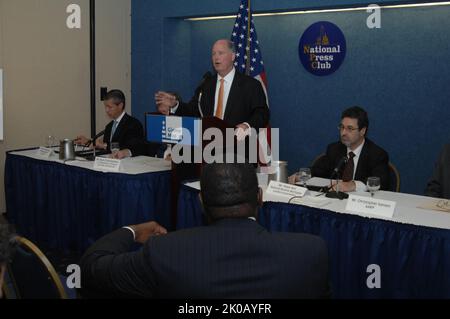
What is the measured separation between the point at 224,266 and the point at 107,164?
299 cm

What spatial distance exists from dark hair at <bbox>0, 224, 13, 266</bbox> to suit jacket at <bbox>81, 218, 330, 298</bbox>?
256 millimetres

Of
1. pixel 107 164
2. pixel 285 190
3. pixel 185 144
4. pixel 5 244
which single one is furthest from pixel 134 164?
pixel 5 244

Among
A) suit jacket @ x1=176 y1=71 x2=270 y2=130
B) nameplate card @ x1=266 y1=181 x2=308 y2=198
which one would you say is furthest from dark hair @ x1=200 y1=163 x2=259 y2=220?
suit jacket @ x1=176 y1=71 x2=270 y2=130

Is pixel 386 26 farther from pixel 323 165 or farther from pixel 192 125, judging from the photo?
pixel 192 125

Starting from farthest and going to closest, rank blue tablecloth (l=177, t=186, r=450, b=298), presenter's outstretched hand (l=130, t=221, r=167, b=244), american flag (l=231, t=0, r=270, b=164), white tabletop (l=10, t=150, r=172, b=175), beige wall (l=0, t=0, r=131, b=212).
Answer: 1. beige wall (l=0, t=0, r=131, b=212)
2. american flag (l=231, t=0, r=270, b=164)
3. white tabletop (l=10, t=150, r=172, b=175)
4. blue tablecloth (l=177, t=186, r=450, b=298)
5. presenter's outstretched hand (l=130, t=221, r=167, b=244)

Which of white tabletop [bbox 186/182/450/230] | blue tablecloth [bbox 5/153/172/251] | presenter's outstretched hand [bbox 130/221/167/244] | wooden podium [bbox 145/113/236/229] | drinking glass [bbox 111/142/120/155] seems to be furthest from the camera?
drinking glass [bbox 111/142/120/155]

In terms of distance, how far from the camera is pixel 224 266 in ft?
4.78

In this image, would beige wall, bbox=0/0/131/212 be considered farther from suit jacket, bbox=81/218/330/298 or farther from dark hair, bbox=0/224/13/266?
suit jacket, bbox=81/218/330/298

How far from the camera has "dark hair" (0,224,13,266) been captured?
1483mm

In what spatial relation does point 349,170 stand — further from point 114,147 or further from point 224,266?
point 224,266

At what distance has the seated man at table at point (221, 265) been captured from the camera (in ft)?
4.78

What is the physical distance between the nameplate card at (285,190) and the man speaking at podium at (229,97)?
0.89m

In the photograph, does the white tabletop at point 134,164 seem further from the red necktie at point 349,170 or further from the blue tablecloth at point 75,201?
the red necktie at point 349,170

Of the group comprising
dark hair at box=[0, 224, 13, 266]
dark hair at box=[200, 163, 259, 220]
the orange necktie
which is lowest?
dark hair at box=[0, 224, 13, 266]
